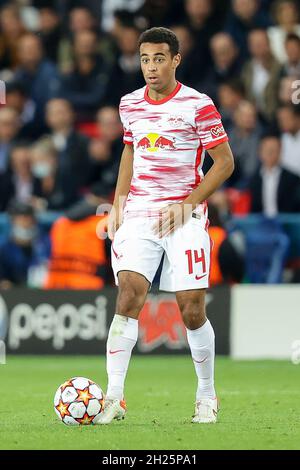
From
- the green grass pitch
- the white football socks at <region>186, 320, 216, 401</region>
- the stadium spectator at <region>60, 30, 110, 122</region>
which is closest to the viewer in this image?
the green grass pitch

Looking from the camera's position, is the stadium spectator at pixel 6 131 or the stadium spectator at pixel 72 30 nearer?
the stadium spectator at pixel 6 131

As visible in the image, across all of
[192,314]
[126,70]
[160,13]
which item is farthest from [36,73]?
[192,314]

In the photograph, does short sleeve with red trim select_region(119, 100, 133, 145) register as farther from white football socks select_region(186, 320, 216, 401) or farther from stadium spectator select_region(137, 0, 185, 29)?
stadium spectator select_region(137, 0, 185, 29)

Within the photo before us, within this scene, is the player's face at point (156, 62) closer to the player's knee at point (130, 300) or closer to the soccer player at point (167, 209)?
Result: the soccer player at point (167, 209)

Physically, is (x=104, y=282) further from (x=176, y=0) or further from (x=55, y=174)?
(x=176, y=0)

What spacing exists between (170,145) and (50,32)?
33.1ft

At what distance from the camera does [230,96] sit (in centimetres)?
1530

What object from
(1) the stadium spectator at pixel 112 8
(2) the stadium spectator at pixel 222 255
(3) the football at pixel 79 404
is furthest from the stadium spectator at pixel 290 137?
(3) the football at pixel 79 404

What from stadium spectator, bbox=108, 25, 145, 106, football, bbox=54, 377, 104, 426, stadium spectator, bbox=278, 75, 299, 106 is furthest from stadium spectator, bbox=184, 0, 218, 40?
football, bbox=54, 377, 104, 426

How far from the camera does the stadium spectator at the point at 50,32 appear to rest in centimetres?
1742

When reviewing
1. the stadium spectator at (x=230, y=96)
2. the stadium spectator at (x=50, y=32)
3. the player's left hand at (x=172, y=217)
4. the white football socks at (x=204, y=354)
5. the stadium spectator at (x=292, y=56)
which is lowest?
the white football socks at (x=204, y=354)

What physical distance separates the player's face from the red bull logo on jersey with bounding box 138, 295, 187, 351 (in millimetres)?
6182

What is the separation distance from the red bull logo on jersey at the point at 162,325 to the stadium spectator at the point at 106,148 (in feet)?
7.23

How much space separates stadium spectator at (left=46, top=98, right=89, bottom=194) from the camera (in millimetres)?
15539
